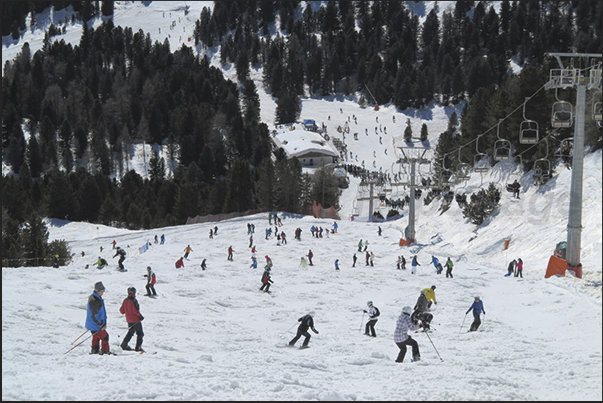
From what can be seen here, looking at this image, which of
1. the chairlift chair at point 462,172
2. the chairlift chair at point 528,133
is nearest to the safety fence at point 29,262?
the chairlift chair at point 462,172

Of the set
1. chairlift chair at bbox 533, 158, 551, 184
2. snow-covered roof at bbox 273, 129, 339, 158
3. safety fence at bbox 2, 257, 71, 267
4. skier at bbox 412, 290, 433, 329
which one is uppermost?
snow-covered roof at bbox 273, 129, 339, 158

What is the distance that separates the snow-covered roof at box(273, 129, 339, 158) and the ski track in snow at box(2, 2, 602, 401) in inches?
2175

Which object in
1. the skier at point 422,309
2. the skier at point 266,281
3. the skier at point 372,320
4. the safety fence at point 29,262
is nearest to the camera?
the skier at point 422,309

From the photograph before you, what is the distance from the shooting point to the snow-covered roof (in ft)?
303

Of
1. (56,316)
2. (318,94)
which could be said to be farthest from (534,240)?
(318,94)

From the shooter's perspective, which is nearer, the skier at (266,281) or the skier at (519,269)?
the skier at (266,281)

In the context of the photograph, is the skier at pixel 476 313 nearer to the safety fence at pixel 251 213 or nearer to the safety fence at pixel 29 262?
the safety fence at pixel 29 262

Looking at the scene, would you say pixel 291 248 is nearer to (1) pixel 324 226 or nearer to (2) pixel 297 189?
(1) pixel 324 226

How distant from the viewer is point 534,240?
29406 mm

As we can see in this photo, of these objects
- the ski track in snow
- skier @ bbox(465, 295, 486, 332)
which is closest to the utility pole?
the ski track in snow

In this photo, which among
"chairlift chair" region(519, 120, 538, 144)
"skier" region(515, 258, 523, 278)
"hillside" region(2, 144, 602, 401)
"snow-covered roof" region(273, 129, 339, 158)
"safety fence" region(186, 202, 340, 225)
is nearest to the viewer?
"hillside" region(2, 144, 602, 401)

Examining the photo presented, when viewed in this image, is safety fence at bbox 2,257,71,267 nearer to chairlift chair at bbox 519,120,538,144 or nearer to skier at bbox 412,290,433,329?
skier at bbox 412,290,433,329

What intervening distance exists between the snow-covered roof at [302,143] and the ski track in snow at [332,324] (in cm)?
5524

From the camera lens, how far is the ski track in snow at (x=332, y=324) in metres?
9.71
